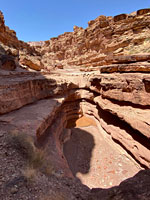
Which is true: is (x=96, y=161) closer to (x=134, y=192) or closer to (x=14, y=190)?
(x=134, y=192)

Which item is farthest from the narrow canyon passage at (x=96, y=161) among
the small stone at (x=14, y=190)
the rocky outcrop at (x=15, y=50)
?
the rocky outcrop at (x=15, y=50)

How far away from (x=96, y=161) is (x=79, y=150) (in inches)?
40.1

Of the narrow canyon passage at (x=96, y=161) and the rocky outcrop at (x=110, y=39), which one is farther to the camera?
the rocky outcrop at (x=110, y=39)

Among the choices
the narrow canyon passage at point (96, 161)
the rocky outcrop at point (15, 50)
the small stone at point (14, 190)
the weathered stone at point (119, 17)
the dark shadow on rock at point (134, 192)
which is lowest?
the narrow canyon passage at point (96, 161)

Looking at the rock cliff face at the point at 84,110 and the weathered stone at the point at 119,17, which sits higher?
the weathered stone at the point at 119,17

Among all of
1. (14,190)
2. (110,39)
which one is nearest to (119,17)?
(110,39)

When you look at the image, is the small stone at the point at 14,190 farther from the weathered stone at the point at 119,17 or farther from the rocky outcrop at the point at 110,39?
the weathered stone at the point at 119,17

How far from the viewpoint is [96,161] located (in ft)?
15.5

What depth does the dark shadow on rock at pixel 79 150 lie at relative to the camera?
443 centimetres

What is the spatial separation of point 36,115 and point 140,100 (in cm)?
462

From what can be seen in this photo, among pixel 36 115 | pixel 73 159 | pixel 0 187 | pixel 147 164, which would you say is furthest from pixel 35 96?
pixel 147 164

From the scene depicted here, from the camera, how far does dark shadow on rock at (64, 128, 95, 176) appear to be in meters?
4.43

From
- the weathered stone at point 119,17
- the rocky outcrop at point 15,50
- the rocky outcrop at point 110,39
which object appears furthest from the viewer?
the weathered stone at point 119,17

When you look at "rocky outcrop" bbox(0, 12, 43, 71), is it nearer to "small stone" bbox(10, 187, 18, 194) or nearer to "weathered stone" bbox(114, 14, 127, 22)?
"small stone" bbox(10, 187, 18, 194)
